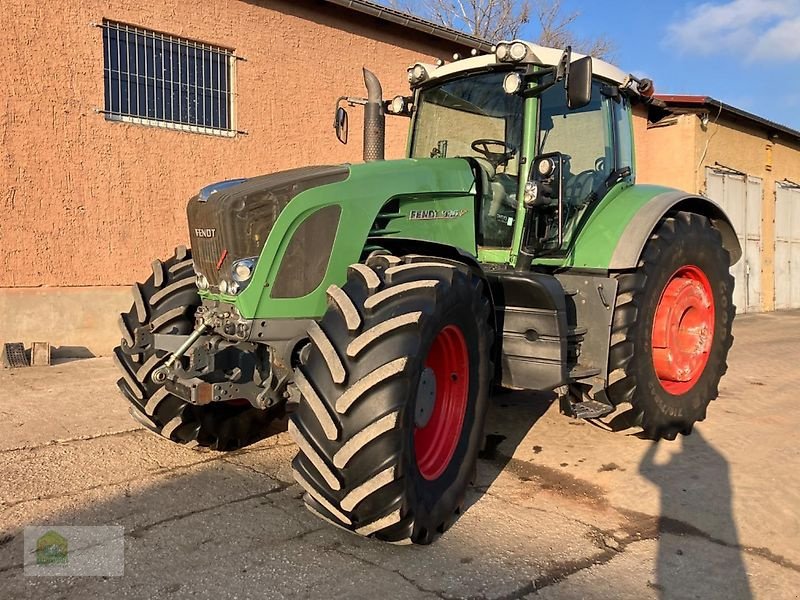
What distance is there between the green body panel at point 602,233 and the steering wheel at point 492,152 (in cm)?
69

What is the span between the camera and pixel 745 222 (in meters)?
15.3

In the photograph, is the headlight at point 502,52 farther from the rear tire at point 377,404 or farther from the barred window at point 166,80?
the barred window at point 166,80

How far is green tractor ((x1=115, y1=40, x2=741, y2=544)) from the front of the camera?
2.86m

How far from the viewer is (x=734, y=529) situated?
340 centimetres

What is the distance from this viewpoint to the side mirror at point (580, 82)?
378 cm

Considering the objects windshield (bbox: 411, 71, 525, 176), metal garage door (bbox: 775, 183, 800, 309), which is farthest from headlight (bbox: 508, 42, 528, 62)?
metal garage door (bbox: 775, 183, 800, 309)

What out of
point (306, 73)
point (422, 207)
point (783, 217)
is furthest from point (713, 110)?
point (422, 207)

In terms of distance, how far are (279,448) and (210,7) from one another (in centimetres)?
638

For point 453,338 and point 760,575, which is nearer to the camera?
point 760,575

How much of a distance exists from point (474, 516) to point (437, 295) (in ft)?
3.91

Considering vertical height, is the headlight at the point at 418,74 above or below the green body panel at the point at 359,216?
above

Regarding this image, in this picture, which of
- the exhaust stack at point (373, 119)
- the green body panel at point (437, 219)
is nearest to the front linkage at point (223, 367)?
the green body panel at point (437, 219)

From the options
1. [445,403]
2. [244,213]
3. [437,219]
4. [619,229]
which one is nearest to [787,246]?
[619,229]

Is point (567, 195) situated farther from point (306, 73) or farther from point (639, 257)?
point (306, 73)
